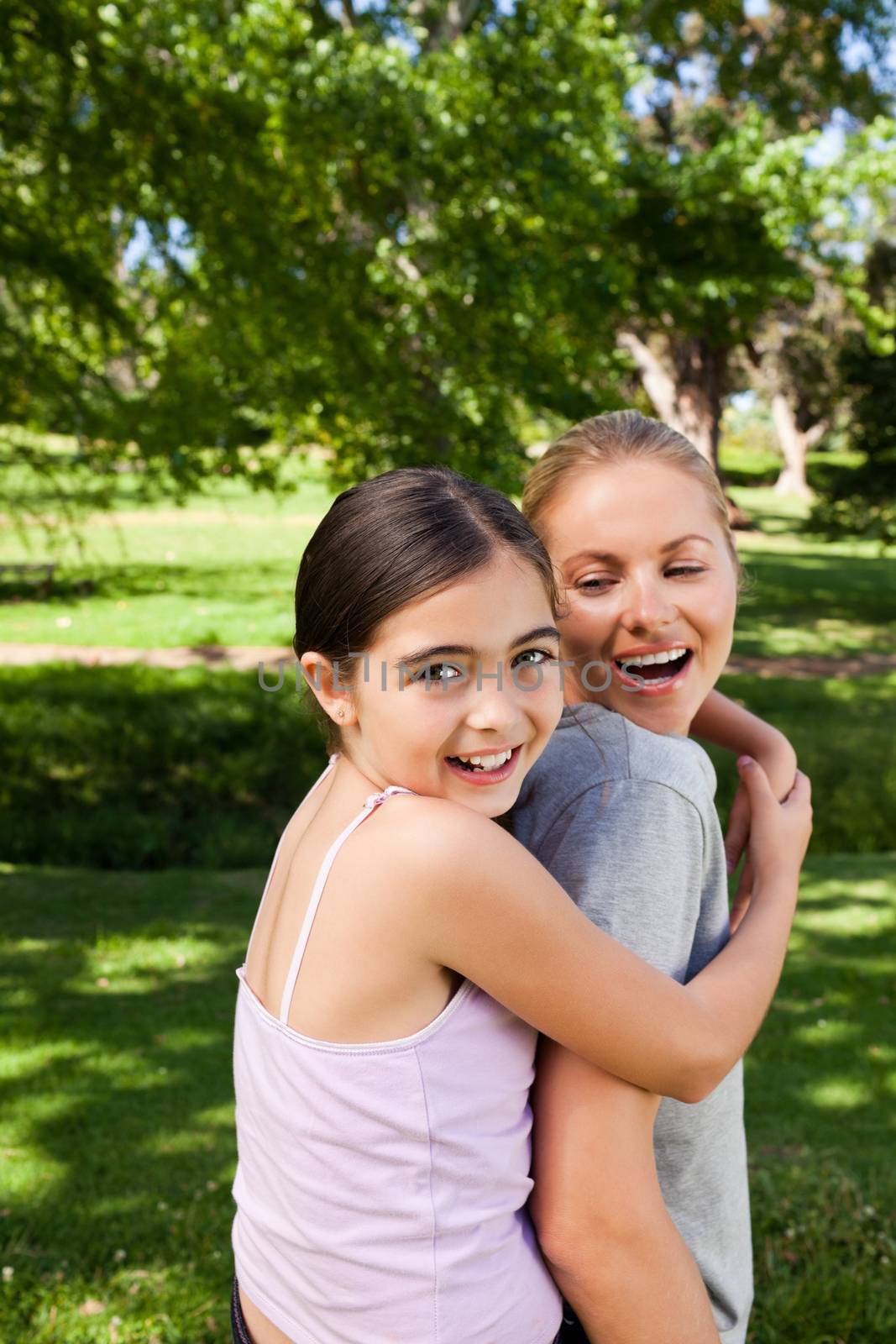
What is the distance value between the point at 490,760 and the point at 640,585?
40cm

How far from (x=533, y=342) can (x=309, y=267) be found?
7.46 feet

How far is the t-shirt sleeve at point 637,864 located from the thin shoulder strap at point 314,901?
222mm

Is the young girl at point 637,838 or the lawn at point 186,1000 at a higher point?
the young girl at point 637,838

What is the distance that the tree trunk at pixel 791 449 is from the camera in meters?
42.1

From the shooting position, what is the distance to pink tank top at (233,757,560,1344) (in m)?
1.19

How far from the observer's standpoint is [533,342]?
9.33 meters

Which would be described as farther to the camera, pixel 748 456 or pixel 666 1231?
pixel 748 456

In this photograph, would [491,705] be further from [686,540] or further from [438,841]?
[686,540]

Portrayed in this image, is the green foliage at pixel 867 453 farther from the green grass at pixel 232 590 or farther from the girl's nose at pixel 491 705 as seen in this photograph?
the girl's nose at pixel 491 705

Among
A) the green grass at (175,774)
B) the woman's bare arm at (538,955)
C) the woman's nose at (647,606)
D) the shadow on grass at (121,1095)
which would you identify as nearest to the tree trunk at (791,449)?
the green grass at (175,774)

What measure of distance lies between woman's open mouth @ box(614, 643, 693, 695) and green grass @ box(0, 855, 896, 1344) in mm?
2086

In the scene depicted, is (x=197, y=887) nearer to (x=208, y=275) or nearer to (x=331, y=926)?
(x=208, y=275)

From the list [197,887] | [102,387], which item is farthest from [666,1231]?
[102,387]

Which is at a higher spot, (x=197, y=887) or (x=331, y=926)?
(x=331, y=926)
